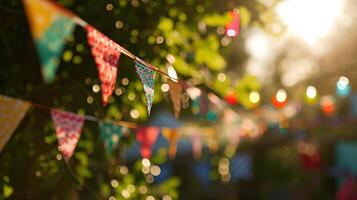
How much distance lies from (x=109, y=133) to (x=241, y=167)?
49.7 feet

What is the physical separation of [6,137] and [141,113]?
92.6 inches

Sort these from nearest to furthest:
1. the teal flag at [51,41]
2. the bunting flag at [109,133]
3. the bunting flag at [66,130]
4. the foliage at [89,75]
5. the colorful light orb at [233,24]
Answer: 1. the teal flag at [51,41]
2. the bunting flag at [66,130]
3. the foliage at [89,75]
4. the bunting flag at [109,133]
5. the colorful light orb at [233,24]

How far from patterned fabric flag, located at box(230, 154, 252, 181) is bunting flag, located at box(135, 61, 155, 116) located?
16.7 meters

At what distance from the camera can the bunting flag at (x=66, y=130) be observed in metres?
4.68

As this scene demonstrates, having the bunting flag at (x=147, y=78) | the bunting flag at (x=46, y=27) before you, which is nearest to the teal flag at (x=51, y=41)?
the bunting flag at (x=46, y=27)

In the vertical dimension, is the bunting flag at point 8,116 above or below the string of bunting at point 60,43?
below

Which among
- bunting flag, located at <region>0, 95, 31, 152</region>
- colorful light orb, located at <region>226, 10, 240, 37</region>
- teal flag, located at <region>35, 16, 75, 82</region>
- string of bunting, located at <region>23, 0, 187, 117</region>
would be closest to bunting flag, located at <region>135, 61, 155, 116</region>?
string of bunting, located at <region>23, 0, 187, 117</region>

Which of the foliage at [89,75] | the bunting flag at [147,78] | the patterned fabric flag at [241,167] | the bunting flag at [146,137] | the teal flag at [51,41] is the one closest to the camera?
the teal flag at [51,41]

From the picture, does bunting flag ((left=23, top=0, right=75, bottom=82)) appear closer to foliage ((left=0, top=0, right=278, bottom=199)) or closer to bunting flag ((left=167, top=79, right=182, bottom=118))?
bunting flag ((left=167, top=79, right=182, bottom=118))

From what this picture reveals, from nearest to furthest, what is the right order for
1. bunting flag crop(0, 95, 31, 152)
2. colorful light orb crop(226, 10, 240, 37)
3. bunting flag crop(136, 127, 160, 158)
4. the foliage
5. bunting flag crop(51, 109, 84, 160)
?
bunting flag crop(0, 95, 31, 152) → bunting flag crop(51, 109, 84, 160) → the foliage → colorful light orb crop(226, 10, 240, 37) → bunting flag crop(136, 127, 160, 158)

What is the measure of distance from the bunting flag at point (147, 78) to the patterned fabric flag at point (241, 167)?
54.7 ft

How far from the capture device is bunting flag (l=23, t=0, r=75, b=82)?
11.4 ft

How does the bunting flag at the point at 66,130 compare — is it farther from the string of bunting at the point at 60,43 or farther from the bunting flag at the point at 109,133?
the bunting flag at the point at 109,133

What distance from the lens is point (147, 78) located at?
3988 millimetres
